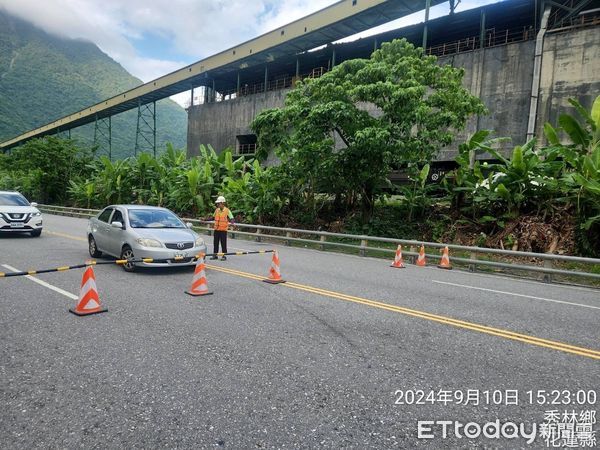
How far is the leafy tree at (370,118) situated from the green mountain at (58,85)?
83780 mm

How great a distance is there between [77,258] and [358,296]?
26.3 ft

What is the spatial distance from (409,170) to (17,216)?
15.2 m

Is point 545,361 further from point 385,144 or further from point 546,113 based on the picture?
point 546,113

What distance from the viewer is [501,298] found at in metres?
8.41

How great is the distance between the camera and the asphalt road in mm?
3188

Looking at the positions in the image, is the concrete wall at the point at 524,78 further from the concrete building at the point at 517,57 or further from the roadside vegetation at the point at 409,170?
the roadside vegetation at the point at 409,170

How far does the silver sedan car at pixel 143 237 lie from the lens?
9469 mm

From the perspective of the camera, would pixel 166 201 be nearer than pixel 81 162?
Yes

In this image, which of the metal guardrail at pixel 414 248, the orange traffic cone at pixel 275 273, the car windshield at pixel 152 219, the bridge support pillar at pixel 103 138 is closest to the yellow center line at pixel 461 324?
the orange traffic cone at pixel 275 273

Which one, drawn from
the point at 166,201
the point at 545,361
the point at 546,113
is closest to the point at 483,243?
the point at 545,361

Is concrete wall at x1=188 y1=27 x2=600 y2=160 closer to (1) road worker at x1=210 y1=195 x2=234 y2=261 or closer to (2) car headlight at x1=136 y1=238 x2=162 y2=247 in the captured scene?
(1) road worker at x1=210 y1=195 x2=234 y2=261

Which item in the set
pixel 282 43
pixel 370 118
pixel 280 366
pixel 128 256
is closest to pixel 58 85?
pixel 282 43

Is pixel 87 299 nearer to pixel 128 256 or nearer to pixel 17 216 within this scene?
pixel 128 256

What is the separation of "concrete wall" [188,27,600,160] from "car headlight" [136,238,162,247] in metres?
24.8
